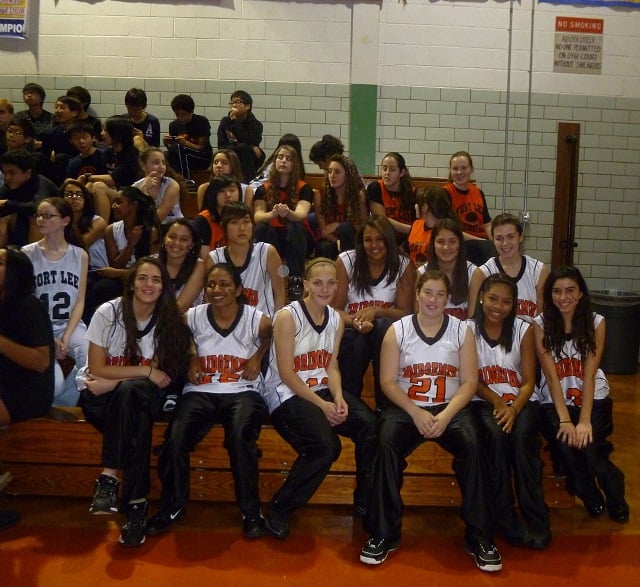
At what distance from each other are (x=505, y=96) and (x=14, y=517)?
20.7 ft

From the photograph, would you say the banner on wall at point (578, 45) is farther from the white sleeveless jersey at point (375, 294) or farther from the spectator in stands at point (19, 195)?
the spectator in stands at point (19, 195)

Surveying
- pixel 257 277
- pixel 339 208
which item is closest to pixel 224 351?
pixel 257 277

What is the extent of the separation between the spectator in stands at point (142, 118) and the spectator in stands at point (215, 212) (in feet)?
7.24

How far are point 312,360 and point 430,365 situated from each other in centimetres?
58

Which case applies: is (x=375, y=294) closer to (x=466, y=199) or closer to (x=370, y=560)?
(x=370, y=560)

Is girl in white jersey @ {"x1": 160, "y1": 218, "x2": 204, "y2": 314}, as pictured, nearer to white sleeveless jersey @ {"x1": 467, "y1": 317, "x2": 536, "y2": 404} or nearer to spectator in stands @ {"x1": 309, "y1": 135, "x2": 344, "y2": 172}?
white sleeveless jersey @ {"x1": 467, "y1": 317, "x2": 536, "y2": 404}

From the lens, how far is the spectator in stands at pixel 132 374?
144 inches

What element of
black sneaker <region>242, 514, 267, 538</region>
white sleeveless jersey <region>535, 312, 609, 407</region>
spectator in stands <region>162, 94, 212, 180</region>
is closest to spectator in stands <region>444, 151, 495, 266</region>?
white sleeveless jersey <region>535, 312, 609, 407</region>

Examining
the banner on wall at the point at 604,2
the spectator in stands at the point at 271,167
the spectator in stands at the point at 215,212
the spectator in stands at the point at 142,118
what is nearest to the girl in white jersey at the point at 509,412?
the spectator in stands at the point at 215,212

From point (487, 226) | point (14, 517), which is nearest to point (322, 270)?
point (14, 517)

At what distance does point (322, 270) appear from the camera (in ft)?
12.8

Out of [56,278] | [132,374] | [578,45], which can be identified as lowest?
[132,374]

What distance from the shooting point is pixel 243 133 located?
7.33 meters

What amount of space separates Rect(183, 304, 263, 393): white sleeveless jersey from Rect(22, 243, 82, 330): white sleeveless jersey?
38.8 inches
